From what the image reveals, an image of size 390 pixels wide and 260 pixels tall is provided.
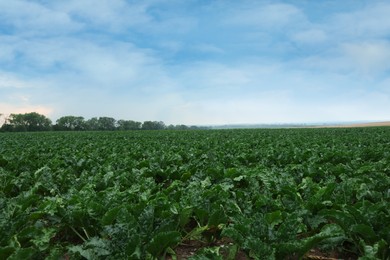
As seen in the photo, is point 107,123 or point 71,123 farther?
point 107,123

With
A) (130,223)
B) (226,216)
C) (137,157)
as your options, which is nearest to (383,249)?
(226,216)

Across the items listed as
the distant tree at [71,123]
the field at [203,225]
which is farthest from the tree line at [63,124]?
the field at [203,225]

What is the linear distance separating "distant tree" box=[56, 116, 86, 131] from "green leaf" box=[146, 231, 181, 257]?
98.6 m

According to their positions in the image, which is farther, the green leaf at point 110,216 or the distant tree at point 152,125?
the distant tree at point 152,125

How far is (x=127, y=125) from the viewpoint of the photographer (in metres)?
105

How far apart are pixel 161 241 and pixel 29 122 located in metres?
103

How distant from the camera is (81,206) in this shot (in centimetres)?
396

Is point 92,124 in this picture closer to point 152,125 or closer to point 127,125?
point 127,125

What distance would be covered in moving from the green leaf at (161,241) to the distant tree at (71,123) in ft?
324

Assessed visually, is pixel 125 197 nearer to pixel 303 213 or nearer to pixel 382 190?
pixel 303 213

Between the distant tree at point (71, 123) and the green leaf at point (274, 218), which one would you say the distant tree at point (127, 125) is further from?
the green leaf at point (274, 218)

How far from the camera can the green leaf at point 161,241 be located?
9.81ft

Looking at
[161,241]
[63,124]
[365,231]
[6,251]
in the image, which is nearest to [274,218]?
[365,231]

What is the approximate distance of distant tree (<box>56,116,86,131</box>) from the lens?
312ft
